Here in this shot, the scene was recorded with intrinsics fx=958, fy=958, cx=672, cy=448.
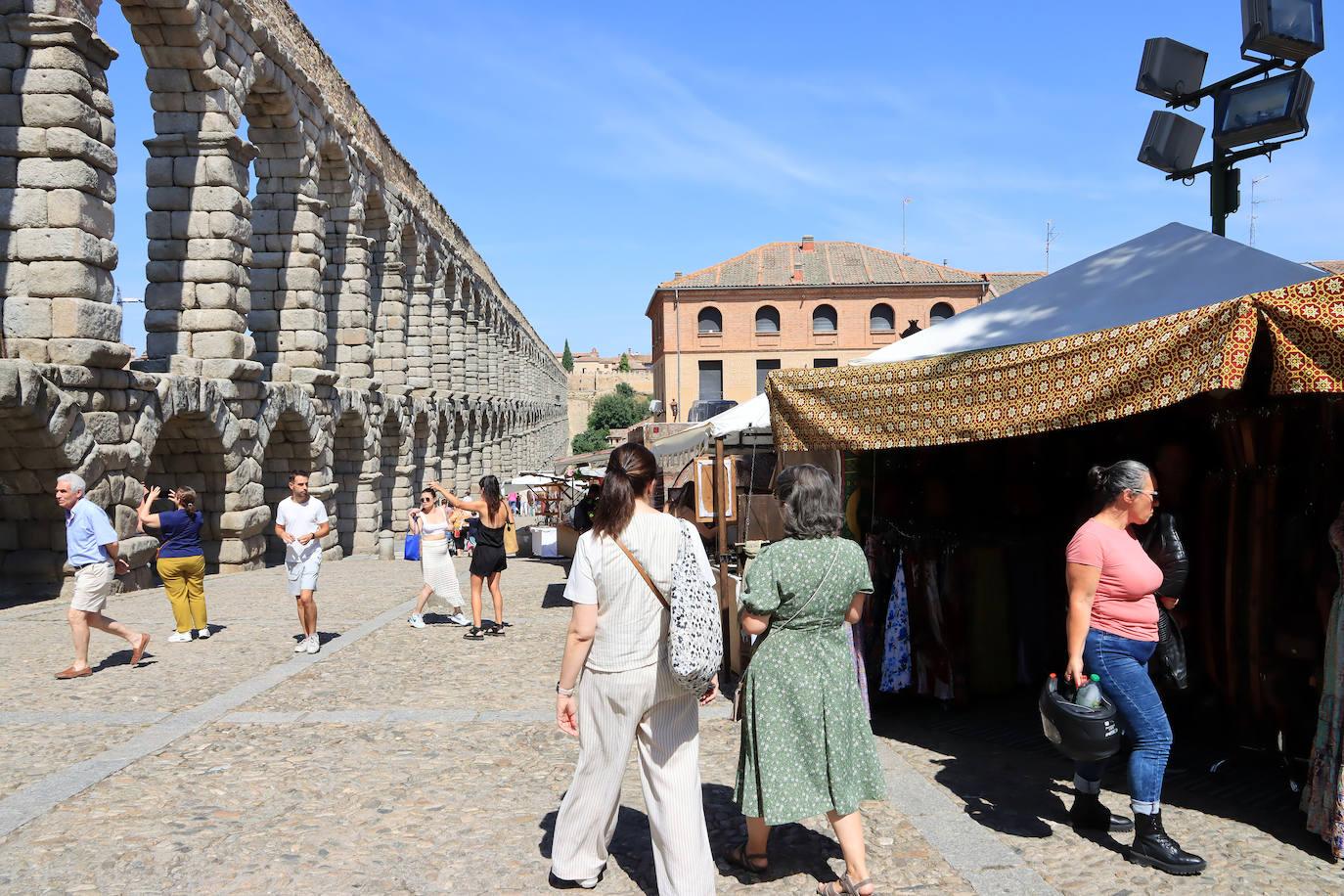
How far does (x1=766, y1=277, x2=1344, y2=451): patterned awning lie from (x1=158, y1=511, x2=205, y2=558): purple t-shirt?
5.46 meters

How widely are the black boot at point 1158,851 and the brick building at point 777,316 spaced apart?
44288 mm

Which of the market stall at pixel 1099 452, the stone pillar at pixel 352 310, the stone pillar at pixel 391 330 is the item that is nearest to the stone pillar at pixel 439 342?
the stone pillar at pixel 391 330

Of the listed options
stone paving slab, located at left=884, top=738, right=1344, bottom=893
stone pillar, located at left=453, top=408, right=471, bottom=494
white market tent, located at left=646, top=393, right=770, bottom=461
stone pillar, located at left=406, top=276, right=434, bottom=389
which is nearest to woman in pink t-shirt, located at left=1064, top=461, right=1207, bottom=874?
stone paving slab, located at left=884, top=738, right=1344, bottom=893

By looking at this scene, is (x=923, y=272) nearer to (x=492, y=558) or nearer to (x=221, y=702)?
(x=492, y=558)

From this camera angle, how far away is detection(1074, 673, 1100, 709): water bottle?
3828 millimetres

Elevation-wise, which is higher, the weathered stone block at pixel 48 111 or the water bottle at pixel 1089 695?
the weathered stone block at pixel 48 111

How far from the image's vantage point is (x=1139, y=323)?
13.8 feet

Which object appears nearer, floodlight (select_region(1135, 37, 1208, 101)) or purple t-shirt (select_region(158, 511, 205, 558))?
floodlight (select_region(1135, 37, 1208, 101))

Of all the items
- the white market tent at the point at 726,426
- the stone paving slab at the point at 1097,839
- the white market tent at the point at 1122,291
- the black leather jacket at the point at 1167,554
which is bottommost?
the stone paving slab at the point at 1097,839

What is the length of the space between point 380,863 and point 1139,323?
3.93 m

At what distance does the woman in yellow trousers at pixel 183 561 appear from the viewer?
830 cm

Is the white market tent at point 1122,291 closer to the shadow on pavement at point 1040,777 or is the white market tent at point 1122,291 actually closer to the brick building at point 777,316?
the shadow on pavement at point 1040,777

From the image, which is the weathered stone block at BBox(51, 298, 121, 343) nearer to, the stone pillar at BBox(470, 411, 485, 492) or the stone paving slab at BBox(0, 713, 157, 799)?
the stone paving slab at BBox(0, 713, 157, 799)

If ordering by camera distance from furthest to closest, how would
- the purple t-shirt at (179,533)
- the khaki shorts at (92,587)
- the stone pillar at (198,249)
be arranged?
the stone pillar at (198,249)
the purple t-shirt at (179,533)
the khaki shorts at (92,587)
